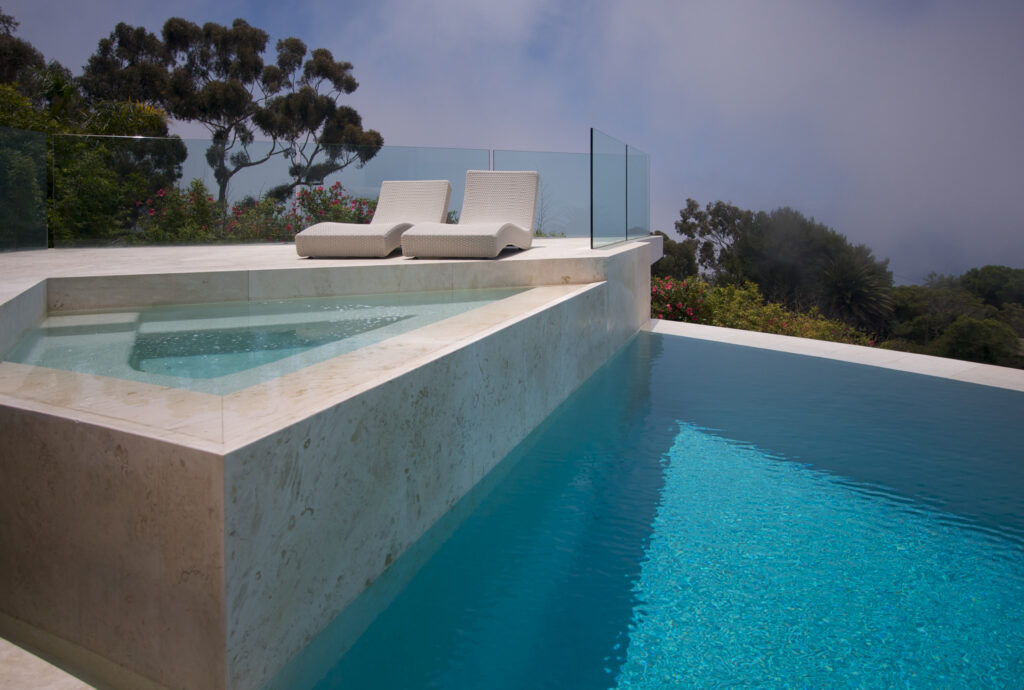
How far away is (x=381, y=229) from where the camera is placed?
7766 millimetres

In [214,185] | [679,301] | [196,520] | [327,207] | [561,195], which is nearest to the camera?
[196,520]

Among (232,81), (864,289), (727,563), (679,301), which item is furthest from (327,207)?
(232,81)

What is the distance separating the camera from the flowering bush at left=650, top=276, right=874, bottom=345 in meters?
11.4

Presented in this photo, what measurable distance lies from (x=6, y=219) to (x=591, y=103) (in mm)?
31126

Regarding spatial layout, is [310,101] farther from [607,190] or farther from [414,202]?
[607,190]

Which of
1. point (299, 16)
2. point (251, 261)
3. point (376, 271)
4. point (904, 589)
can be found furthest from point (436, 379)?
point (299, 16)

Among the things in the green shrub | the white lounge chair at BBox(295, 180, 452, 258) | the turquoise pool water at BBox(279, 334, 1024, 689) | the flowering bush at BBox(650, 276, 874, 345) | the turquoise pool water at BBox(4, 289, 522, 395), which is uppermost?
the white lounge chair at BBox(295, 180, 452, 258)

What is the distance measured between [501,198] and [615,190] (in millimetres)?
1359

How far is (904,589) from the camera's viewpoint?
2871 millimetres

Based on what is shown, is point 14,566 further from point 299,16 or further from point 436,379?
point 299,16

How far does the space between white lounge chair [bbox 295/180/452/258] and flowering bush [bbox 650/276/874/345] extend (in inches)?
156

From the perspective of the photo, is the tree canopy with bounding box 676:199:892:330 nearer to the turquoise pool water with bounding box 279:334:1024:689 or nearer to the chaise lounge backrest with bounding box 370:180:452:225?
the chaise lounge backrest with bounding box 370:180:452:225

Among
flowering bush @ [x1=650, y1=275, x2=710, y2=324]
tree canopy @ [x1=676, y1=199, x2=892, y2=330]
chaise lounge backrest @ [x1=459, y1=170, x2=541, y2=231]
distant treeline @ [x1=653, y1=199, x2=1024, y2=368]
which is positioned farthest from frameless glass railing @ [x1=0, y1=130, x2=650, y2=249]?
tree canopy @ [x1=676, y1=199, x2=892, y2=330]

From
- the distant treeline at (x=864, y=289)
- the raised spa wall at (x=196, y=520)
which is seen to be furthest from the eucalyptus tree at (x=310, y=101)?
the raised spa wall at (x=196, y=520)
